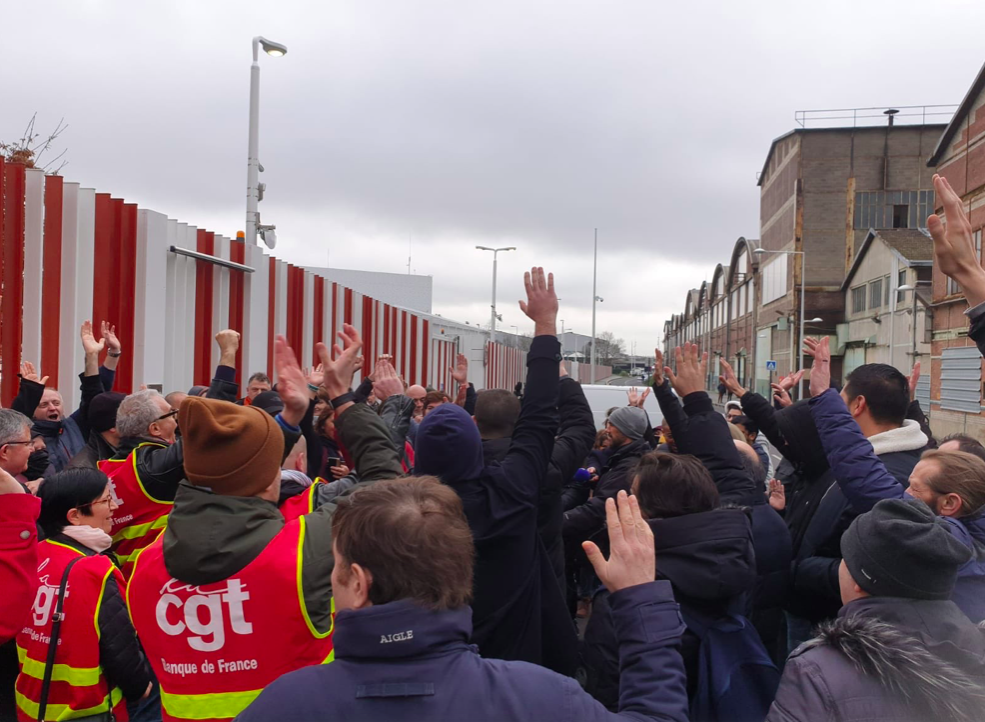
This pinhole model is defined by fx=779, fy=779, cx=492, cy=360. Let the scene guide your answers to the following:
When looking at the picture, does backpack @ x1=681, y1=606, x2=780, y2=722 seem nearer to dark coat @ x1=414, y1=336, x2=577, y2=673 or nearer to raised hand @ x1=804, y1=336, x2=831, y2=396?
dark coat @ x1=414, y1=336, x2=577, y2=673

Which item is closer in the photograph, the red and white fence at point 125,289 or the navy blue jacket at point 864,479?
the navy blue jacket at point 864,479

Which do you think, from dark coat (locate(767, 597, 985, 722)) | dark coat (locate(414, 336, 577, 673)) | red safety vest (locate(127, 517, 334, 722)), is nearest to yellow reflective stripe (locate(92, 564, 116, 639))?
red safety vest (locate(127, 517, 334, 722))

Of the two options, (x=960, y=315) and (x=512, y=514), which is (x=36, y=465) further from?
(x=960, y=315)

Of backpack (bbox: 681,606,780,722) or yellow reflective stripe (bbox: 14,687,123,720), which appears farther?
yellow reflective stripe (bbox: 14,687,123,720)

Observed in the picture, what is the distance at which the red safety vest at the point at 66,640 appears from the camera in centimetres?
276

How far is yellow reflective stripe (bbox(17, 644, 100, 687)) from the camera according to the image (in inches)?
109

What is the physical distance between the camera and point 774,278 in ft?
183

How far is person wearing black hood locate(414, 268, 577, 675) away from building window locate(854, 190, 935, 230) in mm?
53773

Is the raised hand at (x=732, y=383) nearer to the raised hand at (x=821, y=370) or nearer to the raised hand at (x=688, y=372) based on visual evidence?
the raised hand at (x=821, y=370)

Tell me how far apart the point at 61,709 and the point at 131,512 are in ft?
2.98

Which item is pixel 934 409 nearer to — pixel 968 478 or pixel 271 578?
pixel 968 478

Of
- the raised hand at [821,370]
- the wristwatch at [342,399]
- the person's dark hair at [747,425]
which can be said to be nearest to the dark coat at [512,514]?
the wristwatch at [342,399]

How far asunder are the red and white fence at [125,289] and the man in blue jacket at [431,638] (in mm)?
6144

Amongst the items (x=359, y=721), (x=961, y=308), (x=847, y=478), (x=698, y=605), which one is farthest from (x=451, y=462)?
(x=961, y=308)
